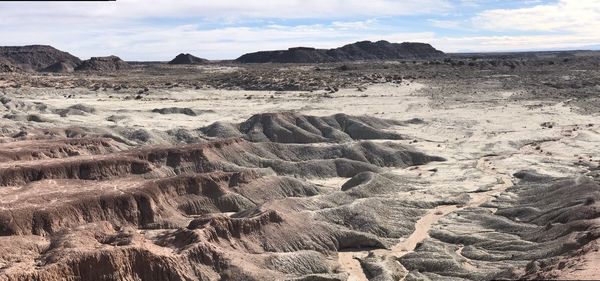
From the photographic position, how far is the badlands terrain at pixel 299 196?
2617 centimetres

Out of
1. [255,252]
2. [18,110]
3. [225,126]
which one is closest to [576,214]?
[255,252]

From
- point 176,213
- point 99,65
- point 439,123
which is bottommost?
point 439,123

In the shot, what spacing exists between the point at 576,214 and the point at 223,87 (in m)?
86.1

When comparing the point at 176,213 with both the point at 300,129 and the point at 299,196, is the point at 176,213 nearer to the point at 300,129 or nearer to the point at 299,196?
the point at 299,196

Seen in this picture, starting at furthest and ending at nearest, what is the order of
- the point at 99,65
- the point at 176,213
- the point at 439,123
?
the point at 99,65 < the point at 439,123 < the point at 176,213

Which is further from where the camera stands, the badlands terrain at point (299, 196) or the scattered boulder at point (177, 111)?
the scattered boulder at point (177, 111)

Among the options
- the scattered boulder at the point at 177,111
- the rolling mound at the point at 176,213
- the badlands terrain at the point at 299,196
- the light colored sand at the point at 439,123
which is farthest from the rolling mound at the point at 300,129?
the scattered boulder at the point at 177,111

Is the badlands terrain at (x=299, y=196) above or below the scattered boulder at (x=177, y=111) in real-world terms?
below

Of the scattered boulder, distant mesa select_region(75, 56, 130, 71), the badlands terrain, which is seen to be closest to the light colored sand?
the badlands terrain

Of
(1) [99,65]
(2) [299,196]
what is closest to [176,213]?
(2) [299,196]

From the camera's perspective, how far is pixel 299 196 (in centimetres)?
4081

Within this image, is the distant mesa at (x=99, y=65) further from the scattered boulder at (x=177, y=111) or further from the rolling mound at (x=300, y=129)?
the rolling mound at (x=300, y=129)

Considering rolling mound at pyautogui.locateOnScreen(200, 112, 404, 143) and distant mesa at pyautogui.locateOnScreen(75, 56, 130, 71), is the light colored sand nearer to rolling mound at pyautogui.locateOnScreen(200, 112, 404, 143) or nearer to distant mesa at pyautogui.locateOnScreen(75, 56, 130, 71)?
rolling mound at pyautogui.locateOnScreen(200, 112, 404, 143)

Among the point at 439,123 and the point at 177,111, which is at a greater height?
the point at 177,111
